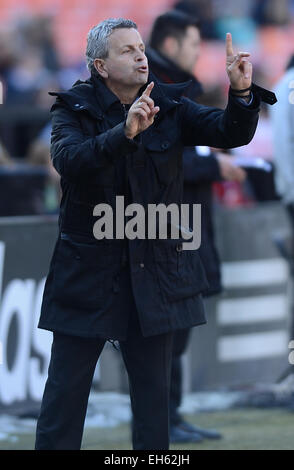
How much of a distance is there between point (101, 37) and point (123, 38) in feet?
0.30

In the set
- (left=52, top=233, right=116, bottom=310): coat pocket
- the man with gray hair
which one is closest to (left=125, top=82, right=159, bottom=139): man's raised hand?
the man with gray hair

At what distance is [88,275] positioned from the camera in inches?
147

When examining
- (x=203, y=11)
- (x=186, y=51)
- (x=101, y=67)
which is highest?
(x=203, y=11)

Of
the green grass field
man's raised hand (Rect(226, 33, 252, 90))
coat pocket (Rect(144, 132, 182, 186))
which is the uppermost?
man's raised hand (Rect(226, 33, 252, 90))

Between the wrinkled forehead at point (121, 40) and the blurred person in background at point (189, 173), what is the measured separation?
164 cm

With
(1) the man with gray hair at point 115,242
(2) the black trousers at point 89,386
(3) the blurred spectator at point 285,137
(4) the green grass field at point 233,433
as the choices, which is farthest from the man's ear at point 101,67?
(3) the blurred spectator at point 285,137

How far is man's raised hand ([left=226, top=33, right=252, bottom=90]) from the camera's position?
Result: 354 centimetres

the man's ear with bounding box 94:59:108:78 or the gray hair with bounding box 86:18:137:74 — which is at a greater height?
A: the gray hair with bounding box 86:18:137:74

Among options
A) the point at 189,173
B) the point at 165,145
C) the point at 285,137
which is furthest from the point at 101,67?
the point at 285,137

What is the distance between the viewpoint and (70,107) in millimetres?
3682

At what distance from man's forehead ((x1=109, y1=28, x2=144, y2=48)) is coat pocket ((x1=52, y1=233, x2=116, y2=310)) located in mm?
724

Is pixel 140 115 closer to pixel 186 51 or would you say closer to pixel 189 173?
pixel 189 173

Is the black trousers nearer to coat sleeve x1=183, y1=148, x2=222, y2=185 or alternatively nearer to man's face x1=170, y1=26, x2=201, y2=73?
coat sleeve x1=183, y1=148, x2=222, y2=185
